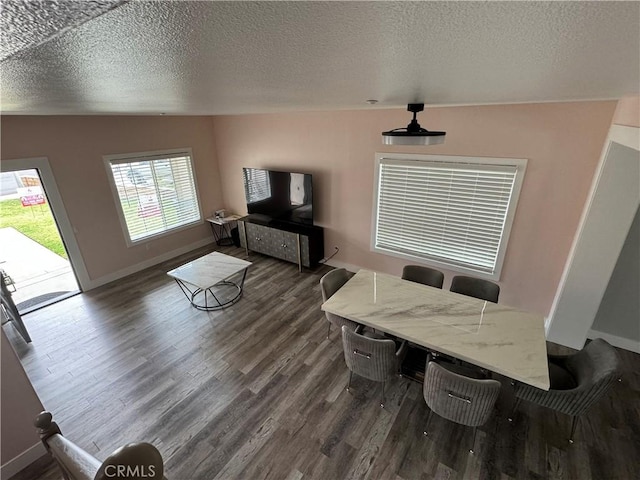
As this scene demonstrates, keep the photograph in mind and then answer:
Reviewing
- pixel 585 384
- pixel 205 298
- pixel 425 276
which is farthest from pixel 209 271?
pixel 585 384

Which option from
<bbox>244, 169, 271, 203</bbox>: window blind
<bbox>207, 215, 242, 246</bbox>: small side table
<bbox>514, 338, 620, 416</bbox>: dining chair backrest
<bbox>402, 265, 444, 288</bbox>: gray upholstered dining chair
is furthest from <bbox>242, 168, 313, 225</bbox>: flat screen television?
<bbox>514, 338, 620, 416</bbox>: dining chair backrest

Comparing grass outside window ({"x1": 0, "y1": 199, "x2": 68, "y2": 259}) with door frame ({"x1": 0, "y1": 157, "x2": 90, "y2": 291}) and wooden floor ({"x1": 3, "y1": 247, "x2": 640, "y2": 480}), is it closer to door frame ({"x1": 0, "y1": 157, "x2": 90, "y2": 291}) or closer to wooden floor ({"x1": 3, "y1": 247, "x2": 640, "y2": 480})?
door frame ({"x1": 0, "y1": 157, "x2": 90, "y2": 291})

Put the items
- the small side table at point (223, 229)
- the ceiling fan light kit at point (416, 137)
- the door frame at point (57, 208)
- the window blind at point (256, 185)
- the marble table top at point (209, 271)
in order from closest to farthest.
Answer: the ceiling fan light kit at point (416, 137), the door frame at point (57, 208), the marble table top at point (209, 271), the window blind at point (256, 185), the small side table at point (223, 229)

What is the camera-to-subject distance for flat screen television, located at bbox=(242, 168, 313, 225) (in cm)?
468

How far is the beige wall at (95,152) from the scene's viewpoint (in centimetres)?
368

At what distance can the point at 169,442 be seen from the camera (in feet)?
7.68

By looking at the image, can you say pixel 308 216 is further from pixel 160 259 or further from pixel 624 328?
pixel 624 328

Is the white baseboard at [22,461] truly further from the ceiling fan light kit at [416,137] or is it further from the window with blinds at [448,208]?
the window with blinds at [448,208]

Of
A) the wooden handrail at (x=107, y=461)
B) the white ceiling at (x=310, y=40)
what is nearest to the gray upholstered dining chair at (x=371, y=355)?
the wooden handrail at (x=107, y=461)

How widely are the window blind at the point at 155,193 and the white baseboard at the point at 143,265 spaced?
444 millimetres

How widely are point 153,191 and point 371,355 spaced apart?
180 inches

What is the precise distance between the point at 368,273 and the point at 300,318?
1.12m

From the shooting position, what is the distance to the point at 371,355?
2.31 m

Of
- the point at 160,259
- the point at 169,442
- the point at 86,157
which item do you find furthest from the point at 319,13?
the point at 160,259
